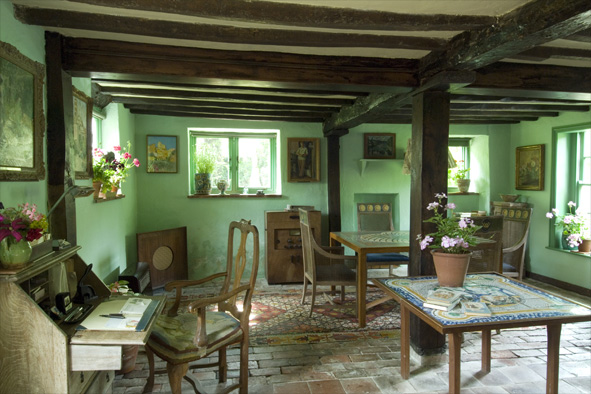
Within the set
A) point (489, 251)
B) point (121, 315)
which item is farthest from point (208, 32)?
point (489, 251)

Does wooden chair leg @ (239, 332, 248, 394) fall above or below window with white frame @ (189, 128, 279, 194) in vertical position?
below

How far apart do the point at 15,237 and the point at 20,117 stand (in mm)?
911

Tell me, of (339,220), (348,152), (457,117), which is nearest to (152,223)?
(339,220)

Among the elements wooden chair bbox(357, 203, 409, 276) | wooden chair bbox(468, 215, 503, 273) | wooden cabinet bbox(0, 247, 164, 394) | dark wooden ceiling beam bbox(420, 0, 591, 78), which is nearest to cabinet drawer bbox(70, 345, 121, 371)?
wooden cabinet bbox(0, 247, 164, 394)

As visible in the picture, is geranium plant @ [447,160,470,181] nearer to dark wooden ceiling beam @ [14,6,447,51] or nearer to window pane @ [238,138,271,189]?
window pane @ [238,138,271,189]

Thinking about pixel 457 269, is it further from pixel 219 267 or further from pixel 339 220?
pixel 219 267

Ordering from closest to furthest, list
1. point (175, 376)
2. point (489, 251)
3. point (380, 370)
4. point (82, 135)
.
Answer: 1. point (175, 376)
2. point (380, 370)
3. point (82, 135)
4. point (489, 251)

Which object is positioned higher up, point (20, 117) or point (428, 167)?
point (20, 117)

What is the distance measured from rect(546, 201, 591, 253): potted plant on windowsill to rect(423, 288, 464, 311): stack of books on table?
132 inches

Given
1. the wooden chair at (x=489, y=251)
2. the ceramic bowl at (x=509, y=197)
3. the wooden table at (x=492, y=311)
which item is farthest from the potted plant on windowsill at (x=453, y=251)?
the ceramic bowl at (x=509, y=197)

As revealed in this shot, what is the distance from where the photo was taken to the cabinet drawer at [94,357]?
5.51ft

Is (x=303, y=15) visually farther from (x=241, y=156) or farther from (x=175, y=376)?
(x=241, y=156)

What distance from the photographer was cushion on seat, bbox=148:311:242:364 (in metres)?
2.10

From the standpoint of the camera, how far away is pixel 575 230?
4.99 m
